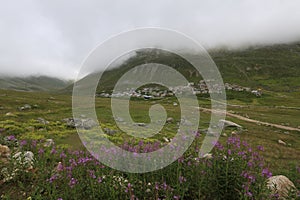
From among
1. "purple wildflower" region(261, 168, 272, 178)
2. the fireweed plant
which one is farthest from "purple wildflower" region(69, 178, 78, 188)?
"purple wildflower" region(261, 168, 272, 178)

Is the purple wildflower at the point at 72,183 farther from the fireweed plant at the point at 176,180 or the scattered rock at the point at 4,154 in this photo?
the scattered rock at the point at 4,154

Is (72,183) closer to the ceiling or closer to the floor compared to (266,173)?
closer to the floor

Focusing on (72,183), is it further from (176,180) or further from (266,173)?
(266,173)

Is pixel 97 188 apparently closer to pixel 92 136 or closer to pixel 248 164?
pixel 248 164

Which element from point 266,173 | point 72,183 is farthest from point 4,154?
point 266,173

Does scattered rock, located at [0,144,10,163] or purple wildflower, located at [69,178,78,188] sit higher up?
purple wildflower, located at [69,178,78,188]

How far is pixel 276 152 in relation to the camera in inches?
750

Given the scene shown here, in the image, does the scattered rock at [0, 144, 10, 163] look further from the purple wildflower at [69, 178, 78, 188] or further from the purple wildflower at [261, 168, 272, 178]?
the purple wildflower at [261, 168, 272, 178]

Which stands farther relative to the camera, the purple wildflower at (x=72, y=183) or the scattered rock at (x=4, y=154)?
the scattered rock at (x=4, y=154)

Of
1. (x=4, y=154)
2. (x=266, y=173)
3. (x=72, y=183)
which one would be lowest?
(x=4, y=154)

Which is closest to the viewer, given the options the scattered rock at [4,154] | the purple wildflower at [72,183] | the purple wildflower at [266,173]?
the purple wildflower at [266,173]

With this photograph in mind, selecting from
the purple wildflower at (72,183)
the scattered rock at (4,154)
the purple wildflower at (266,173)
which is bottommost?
the scattered rock at (4,154)

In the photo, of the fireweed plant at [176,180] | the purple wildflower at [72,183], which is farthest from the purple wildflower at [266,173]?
the purple wildflower at [72,183]

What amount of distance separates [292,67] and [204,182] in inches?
9084
